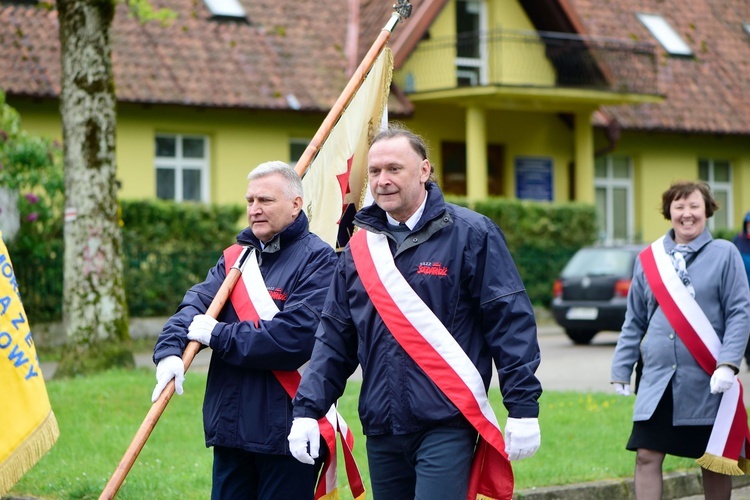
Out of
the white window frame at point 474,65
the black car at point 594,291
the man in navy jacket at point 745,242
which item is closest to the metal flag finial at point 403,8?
the man in navy jacket at point 745,242

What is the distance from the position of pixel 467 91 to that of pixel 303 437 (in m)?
21.0

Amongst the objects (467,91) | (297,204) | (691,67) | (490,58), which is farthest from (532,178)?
(297,204)

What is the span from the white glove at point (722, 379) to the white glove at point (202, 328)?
2716mm

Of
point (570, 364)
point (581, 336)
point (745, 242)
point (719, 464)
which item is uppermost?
point (745, 242)

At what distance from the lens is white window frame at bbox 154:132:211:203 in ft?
78.3

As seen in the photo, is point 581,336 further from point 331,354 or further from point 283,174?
point 331,354

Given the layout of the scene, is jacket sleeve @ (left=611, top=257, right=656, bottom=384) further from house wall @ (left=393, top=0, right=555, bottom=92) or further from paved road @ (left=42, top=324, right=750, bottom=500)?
house wall @ (left=393, top=0, right=555, bottom=92)

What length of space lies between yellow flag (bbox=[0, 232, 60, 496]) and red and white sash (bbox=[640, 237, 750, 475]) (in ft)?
11.2

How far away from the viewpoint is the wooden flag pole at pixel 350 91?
22.3 feet

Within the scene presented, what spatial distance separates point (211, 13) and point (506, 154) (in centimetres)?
754

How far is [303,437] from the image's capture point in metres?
5.03

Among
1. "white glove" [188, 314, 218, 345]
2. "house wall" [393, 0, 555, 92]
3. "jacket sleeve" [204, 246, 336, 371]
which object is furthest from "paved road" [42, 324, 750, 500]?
"white glove" [188, 314, 218, 345]

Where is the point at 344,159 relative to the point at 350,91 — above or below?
below

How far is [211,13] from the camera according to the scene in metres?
24.8
